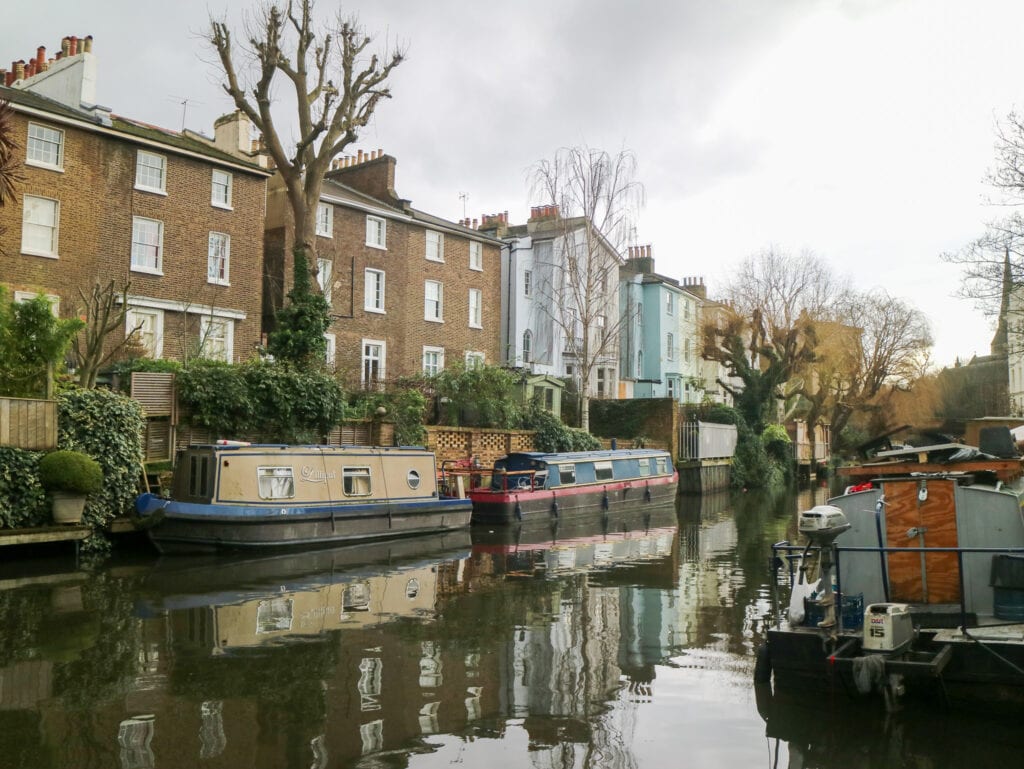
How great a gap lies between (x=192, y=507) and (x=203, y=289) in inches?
462

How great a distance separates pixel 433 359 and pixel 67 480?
1945 centimetres

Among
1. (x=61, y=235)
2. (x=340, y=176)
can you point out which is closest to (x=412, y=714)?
(x=61, y=235)

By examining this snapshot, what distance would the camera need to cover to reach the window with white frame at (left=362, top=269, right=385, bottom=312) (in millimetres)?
29859

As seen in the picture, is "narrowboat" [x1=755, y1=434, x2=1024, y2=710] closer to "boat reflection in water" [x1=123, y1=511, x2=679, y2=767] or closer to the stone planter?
"boat reflection in water" [x1=123, y1=511, x2=679, y2=767]

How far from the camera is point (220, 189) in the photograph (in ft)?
83.4

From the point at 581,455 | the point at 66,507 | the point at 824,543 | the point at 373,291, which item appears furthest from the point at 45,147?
the point at 824,543

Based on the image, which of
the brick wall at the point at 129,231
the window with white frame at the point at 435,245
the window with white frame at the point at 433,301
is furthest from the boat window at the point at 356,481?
the window with white frame at the point at 435,245

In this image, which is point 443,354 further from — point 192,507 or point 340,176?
point 192,507

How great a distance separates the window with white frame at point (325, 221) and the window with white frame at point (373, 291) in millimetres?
1988

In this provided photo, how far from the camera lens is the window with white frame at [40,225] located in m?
21.0

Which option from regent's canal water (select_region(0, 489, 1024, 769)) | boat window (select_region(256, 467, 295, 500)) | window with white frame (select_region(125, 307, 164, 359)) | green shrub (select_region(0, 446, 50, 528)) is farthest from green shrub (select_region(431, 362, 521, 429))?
green shrub (select_region(0, 446, 50, 528))

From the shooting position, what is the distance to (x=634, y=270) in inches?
1971

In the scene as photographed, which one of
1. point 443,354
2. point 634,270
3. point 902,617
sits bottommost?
point 902,617

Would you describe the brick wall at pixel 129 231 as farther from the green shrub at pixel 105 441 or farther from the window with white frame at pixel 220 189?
the green shrub at pixel 105 441
